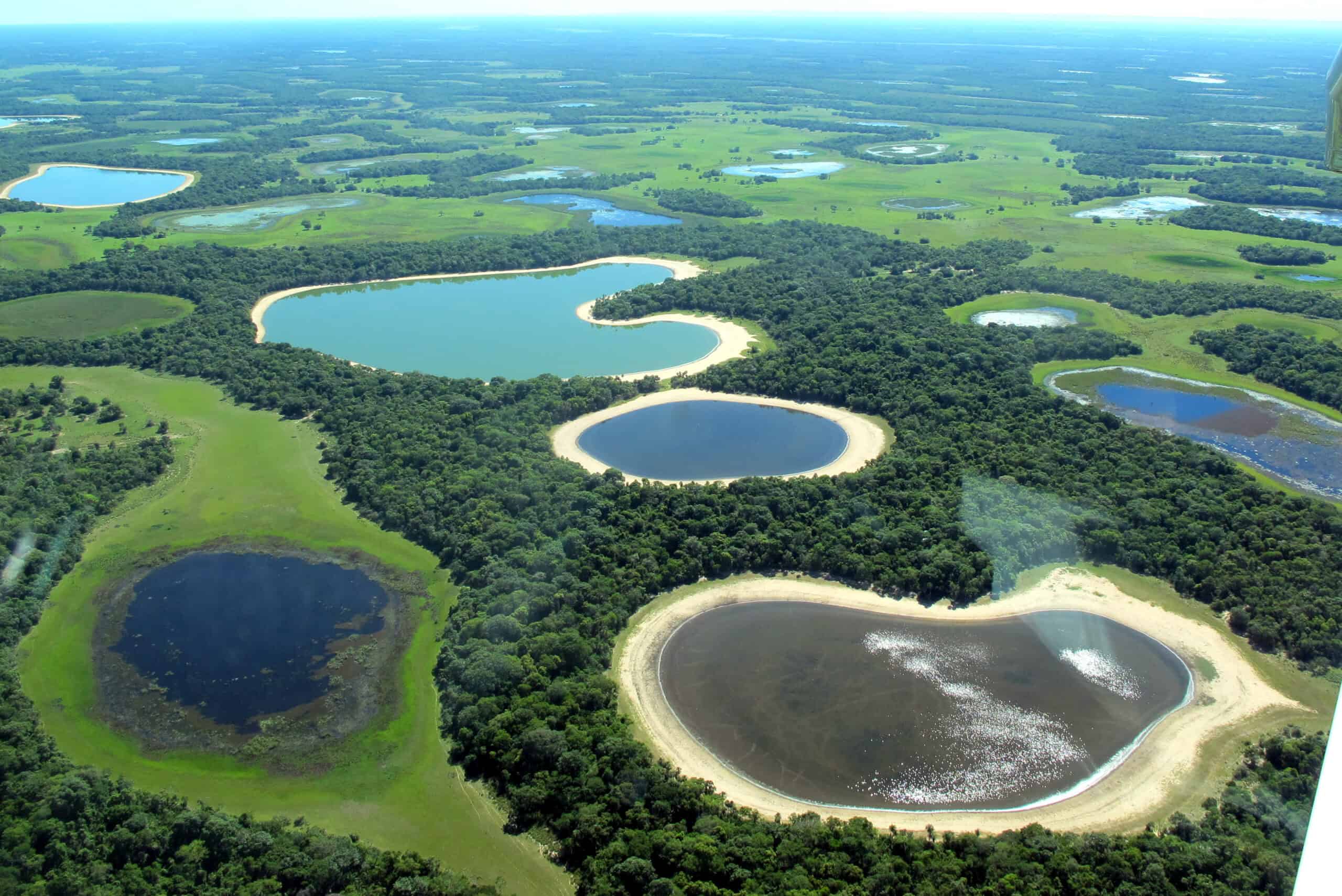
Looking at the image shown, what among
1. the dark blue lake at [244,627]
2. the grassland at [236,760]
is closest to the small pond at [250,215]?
the grassland at [236,760]

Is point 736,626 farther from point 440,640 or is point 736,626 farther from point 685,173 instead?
point 685,173

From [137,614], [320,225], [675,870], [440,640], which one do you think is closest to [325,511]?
[137,614]

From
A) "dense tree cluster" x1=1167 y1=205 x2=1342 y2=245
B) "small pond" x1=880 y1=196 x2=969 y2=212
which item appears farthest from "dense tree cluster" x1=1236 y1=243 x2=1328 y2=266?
"small pond" x1=880 y1=196 x2=969 y2=212

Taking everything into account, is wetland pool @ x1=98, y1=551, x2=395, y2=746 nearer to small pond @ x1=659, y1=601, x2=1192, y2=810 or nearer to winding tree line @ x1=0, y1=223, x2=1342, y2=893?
winding tree line @ x1=0, y1=223, x2=1342, y2=893

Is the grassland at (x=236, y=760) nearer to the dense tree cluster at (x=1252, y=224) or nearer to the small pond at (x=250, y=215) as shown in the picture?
the small pond at (x=250, y=215)

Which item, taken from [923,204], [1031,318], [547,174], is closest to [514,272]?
[1031,318]

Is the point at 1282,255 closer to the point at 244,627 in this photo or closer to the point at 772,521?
the point at 772,521
